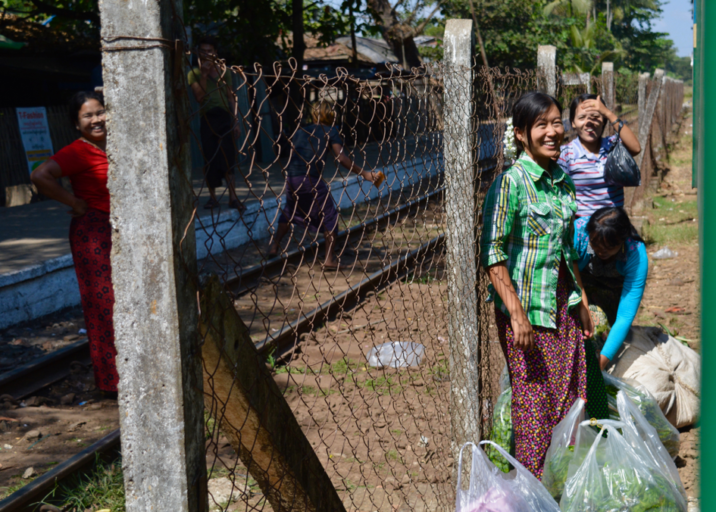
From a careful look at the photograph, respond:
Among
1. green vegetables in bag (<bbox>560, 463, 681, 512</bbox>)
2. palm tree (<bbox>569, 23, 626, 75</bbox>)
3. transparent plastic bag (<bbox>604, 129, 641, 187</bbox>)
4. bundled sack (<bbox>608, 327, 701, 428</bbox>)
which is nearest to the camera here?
green vegetables in bag (<bbox>560, 463, 681, 512</bbox>)

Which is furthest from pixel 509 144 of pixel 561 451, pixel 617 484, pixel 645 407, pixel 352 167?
pixel 617 484

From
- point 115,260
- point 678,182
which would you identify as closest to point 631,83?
point 678,182

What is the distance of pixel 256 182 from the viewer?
43.6ft

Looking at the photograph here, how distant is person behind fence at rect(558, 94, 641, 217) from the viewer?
182 inches

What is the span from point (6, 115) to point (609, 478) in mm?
12852

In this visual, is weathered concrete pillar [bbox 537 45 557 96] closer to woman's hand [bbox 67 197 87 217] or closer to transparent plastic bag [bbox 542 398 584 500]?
transparent plastic bag [bbox 542 398 584 500]

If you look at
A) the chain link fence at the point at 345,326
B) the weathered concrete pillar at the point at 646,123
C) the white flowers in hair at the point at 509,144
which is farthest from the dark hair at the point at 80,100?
the weathered concrete pillar at the point at 646,123

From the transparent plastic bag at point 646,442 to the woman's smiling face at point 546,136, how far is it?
116 centimetres

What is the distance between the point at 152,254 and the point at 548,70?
434 centimetres

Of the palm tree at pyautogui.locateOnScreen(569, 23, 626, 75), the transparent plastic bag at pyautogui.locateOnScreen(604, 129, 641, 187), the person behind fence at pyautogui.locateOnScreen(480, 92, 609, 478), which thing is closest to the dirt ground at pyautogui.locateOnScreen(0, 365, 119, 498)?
the person behind fence at pyautogui.locateOnScreen(480, 92, 609, 478)

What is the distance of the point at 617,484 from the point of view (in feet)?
9.20

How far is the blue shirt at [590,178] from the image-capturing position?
15.2 ft

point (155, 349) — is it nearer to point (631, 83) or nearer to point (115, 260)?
point (115, 260)

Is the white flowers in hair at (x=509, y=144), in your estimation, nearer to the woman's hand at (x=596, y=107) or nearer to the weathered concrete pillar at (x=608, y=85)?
Result: the woman's hand at (x=596, y=107)
